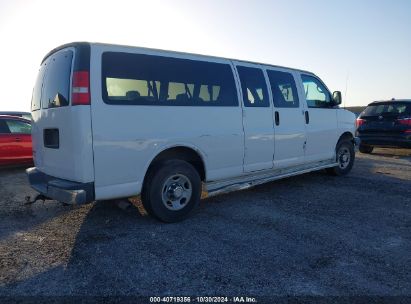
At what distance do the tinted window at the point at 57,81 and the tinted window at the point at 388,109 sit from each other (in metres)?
9.76

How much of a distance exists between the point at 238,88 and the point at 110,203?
2.73m

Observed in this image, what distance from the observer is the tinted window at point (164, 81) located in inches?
155

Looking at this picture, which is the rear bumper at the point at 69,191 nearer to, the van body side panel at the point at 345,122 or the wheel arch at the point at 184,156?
the wheel arch at the point at 184,156

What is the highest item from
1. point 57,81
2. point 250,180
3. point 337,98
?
point 57,81

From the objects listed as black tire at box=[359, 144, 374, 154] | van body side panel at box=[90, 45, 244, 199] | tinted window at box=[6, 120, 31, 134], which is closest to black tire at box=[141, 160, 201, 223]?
van body side panel at box=[90, 45, 244, 199]

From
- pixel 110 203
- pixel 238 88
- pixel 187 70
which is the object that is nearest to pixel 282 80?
pixel 238 88

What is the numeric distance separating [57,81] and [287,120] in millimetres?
3777

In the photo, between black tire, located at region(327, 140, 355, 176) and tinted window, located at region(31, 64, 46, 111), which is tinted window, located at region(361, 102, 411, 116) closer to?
black tire, located at region(327, 140, 355, 176)

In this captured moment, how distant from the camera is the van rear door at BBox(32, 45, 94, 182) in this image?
3715mm

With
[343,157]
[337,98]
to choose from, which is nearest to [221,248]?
[337,98]

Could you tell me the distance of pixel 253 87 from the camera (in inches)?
216

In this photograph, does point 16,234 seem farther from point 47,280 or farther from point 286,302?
point 286,302

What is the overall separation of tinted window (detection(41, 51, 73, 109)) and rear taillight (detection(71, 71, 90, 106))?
15cm

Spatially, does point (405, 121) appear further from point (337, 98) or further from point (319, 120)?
point (319, 120)
